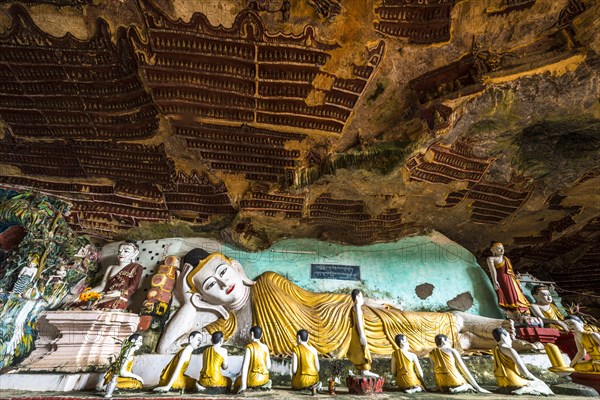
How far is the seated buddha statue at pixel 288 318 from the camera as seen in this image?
4.39 metres

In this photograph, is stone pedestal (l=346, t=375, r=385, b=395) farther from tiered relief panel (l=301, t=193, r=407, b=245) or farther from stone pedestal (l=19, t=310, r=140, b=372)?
stone pedestal (l=19, t=310, r=140, b=372)

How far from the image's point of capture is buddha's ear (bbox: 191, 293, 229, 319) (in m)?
4.65

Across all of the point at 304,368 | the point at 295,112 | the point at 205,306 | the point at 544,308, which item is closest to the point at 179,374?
the point at 304,368

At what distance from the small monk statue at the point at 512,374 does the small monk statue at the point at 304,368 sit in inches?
68.0

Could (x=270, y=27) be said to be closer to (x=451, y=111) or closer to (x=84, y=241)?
(x=451, y=111)

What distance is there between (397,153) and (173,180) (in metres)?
2.82

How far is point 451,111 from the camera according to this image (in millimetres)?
3670

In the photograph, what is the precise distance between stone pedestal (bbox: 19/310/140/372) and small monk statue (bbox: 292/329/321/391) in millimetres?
2246

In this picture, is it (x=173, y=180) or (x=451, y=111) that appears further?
(x=173, y=180)

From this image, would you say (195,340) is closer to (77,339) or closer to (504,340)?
(77,339)

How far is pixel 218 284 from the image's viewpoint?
462 centimetres

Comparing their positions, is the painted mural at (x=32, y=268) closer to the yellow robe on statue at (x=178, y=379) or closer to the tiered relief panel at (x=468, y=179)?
the yellow robe on statue at (x=178, y=379)

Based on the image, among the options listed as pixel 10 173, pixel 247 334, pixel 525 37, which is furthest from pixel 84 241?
pixel 525 37

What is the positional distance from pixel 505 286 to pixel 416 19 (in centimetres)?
400
